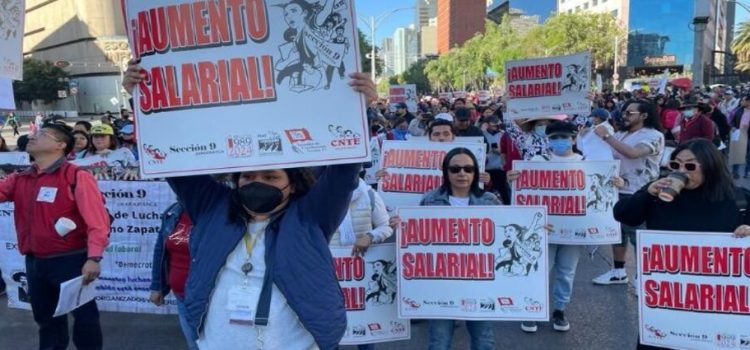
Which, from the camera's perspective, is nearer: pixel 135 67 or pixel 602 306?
pixel 135 67

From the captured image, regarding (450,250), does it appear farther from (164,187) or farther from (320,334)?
(164,187)

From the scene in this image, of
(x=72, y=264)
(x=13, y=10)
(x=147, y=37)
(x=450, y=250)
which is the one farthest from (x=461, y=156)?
(x=13, y=10)

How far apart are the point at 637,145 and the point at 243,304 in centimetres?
439

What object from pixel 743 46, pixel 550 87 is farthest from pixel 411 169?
pixel 743 46

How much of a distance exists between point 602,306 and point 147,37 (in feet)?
15.1

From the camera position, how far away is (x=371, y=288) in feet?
12.8

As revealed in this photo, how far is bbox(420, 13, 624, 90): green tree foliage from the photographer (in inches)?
2124

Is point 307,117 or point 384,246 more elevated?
point 307,117

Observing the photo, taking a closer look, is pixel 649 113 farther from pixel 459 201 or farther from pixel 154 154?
pixel 154 154

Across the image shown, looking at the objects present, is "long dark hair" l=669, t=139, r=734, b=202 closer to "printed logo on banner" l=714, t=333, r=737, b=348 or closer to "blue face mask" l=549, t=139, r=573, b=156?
"printed logo on banner" l=714, t=333, r=737, b=348

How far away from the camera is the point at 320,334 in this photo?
208cm

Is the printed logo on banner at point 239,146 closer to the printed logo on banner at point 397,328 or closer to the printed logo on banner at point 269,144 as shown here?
the printed logo on banner at point 269,144

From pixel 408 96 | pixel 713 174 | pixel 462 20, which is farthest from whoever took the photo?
pixel 462 20

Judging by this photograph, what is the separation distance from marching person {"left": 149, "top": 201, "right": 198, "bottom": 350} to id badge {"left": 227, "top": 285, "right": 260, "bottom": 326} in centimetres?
124
